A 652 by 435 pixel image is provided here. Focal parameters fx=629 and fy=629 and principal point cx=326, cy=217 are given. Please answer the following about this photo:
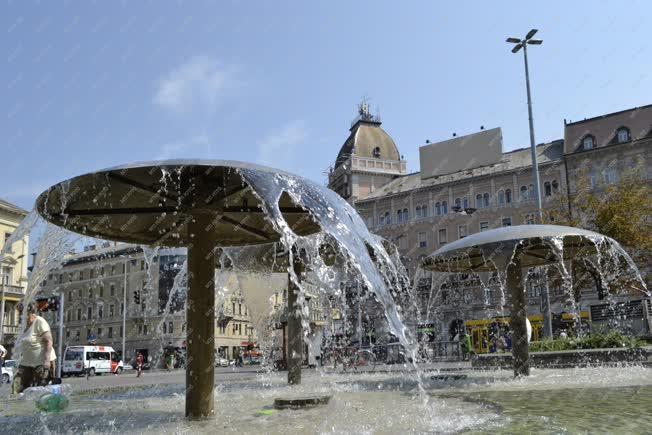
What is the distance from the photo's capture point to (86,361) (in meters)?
48.9

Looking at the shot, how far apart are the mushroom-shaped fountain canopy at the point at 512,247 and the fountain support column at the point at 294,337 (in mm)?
2832

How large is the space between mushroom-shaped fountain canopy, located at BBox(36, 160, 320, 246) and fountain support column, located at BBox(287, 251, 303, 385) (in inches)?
147

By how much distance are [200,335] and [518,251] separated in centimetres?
775

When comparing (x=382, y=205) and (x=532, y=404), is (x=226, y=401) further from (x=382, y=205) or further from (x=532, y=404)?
(x=382, y=205)

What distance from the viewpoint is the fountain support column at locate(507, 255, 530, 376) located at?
11.7 metres

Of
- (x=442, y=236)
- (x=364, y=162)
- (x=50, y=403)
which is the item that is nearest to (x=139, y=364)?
(x=50, y=403)

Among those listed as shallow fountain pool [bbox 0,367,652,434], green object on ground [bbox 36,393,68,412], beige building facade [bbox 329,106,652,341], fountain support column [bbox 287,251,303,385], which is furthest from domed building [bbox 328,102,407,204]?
green object on ground [bbox 36,393,68,412]

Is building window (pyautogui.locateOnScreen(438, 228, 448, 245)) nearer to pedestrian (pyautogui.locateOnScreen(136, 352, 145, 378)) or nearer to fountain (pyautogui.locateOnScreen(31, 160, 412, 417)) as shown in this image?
pedestrian (pyautogui.locateOnScreen(136, 352, 145, 378))

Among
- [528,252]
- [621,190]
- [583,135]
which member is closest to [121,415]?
A: [528,252]

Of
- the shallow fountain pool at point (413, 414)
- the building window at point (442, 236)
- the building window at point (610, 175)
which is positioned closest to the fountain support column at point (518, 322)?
the shallow fountain pool at point (413, 414)

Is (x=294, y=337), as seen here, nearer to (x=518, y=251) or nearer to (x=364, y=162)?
(x=518, y=251)

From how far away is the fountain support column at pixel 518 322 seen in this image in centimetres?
1170

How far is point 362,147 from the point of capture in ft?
267

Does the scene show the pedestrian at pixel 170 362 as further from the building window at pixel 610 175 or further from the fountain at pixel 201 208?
the fountain at pixel 201 208
